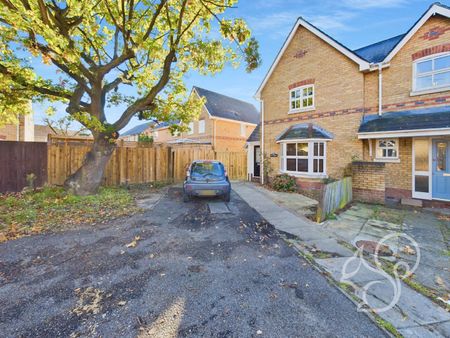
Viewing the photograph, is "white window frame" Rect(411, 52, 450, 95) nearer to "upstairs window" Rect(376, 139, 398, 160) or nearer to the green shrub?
"upstairs window" Rect(376, 139, 398, 160)

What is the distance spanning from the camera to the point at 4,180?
8500mm

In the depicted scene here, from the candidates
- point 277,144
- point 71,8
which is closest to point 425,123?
point 277,144

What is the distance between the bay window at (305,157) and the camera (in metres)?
10.5

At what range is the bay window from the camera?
10526mm

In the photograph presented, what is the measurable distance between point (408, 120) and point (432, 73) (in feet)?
6.35

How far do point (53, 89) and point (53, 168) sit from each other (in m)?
3.42

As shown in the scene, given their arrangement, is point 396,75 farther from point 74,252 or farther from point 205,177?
point 74,252

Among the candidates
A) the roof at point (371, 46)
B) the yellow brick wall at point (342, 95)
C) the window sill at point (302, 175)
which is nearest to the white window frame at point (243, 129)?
the roof at point (371, 46)

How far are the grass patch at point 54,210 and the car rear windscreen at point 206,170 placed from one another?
8.38ft

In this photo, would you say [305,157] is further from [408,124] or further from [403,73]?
[403,73]

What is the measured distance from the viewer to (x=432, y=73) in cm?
790

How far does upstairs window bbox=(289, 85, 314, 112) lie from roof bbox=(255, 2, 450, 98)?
2.10 metres

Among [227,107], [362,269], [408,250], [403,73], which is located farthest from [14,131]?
[403,73]

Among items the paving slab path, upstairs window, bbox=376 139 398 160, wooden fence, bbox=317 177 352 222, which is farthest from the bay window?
the paving slab path
